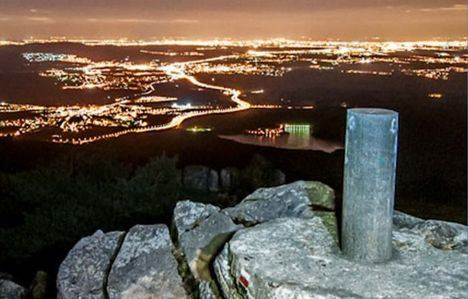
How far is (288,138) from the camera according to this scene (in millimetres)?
74250

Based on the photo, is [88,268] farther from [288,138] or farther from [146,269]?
[288,138]

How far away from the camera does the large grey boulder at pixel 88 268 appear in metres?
8.59

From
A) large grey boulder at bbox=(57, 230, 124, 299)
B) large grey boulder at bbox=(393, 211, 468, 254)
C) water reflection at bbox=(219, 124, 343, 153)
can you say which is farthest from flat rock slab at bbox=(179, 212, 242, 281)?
water reflection at bbox=(219, 124, 343, 153)

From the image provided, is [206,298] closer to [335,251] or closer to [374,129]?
[335,251]

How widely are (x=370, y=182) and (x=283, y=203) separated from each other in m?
2.80

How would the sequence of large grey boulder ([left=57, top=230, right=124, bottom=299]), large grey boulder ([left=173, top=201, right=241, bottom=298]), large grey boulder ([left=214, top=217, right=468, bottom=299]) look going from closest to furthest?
large grey boulder ([left=214, top=217, right=468, bottom=299]) < large grey boulder ([left=173, top=201, right=241, bottom=298]) < large grey boulder ([left=57, top=230, right=124, bottom=299])

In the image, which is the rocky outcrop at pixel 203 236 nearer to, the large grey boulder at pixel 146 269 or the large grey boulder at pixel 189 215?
the large grey boulder at pixel 189 215

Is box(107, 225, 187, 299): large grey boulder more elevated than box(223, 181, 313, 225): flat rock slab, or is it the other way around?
box(223, 181, 313, 225): flat rock slab

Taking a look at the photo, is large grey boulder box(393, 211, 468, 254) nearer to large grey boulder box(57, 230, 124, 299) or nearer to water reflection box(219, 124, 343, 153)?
large grey boulder box(57, 230, 124, 299)

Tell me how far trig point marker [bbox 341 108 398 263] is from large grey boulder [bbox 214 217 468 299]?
0.22 m

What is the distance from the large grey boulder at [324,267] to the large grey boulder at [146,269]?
871 mm

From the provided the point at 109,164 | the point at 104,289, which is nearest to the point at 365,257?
the point at 104,289

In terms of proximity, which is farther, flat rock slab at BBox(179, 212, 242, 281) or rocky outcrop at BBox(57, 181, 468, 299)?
flat rock slab at BBox(179, 212, 242, 281)

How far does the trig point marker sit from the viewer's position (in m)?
7.04
